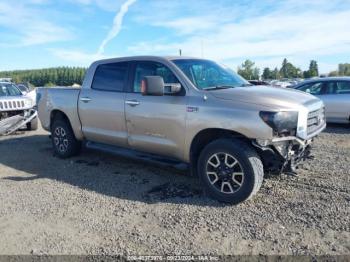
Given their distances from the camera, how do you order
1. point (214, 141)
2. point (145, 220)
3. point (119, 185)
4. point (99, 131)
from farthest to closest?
point (99, 131), point (119, 185), point (214, 141), point (145, 220)

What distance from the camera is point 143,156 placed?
5457 millimetres

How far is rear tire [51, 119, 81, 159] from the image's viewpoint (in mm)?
6934

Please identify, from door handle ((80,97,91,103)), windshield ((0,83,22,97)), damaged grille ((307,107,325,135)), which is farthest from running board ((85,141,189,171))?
windshield ((0,83,22,97))

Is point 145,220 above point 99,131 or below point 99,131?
below

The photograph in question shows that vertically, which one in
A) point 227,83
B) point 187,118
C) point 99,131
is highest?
point 227,83

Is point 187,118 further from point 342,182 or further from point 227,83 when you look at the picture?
point 342,182

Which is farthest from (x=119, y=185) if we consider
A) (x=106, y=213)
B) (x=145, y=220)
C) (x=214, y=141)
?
(x=214, y=141)

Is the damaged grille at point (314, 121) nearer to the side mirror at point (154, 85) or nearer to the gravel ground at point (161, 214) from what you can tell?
the gravel ground at point (161, 214)

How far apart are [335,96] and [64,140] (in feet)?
25.1

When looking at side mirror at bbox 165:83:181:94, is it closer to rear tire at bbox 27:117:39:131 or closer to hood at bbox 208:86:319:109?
hood at bbox 208:86:319:109

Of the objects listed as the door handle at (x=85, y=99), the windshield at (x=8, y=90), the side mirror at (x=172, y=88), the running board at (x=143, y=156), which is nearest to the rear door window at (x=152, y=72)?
the side mirror at (x=172, y=88)

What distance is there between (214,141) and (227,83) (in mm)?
1151

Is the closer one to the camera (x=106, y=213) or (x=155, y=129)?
(x=106, y=213)

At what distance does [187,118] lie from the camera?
15.5 feet
